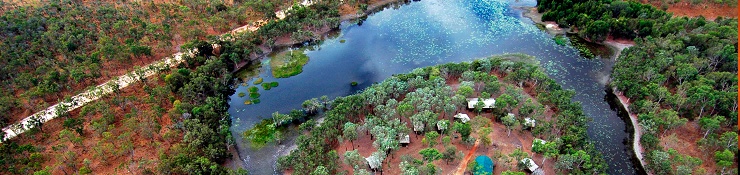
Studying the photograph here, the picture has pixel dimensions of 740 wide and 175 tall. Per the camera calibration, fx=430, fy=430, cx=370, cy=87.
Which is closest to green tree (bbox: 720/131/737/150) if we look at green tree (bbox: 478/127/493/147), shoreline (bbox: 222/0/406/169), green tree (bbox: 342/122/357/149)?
green tree (bbox: 478/127/493/147)

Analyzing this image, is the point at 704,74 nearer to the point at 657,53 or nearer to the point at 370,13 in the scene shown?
the point at 657,53

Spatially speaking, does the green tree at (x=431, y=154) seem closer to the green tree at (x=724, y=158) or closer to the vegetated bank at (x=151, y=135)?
the vegetated bank at (x=151, y=135)

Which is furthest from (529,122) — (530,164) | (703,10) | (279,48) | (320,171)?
(703,10)

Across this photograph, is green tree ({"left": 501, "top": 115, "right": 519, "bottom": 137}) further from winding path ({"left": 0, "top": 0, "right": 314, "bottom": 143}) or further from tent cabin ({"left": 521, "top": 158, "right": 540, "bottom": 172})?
winding path ({"left": 0, "top": 0, "right": 314, "bottom": 143})

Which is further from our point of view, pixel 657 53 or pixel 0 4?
pixel 0 4

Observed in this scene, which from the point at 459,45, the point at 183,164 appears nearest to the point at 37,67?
the point at 183,164
